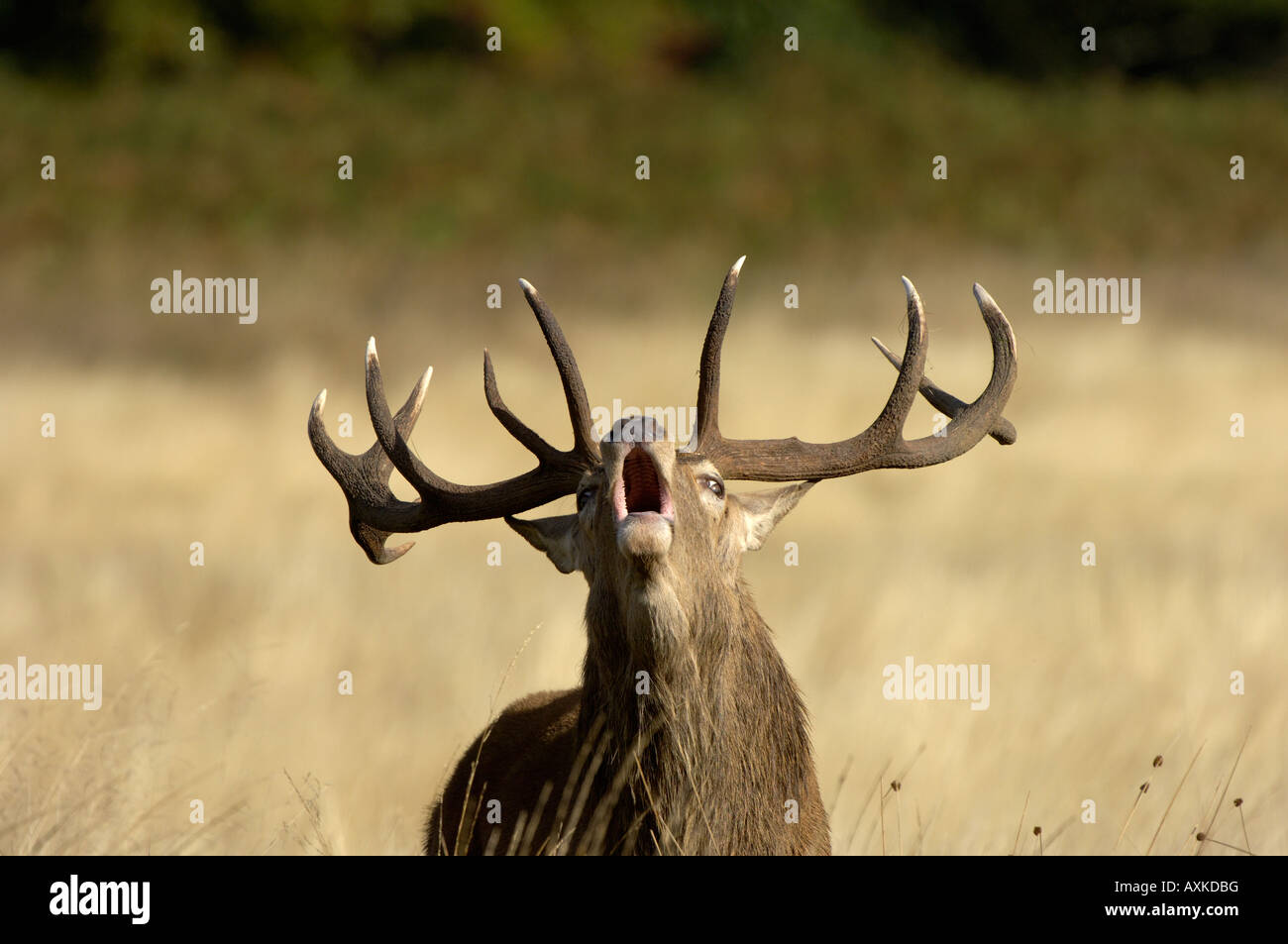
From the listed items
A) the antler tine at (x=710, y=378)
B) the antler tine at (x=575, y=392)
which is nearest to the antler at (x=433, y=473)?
the antler tine at (x=575, y=392)

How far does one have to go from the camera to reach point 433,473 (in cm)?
501

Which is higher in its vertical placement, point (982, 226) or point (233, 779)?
point (982, 226)

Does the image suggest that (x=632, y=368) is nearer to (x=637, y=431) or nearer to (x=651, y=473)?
(x=651, y=473)

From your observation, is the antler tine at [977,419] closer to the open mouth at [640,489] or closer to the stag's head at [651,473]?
the stag's head at [651,473]

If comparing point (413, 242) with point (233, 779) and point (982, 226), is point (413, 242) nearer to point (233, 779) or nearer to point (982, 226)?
point (982, 226)

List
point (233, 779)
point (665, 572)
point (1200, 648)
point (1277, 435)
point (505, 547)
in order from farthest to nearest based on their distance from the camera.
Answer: point (1277, 435) < point (505, 547) < point (1200, 648) < point (233, 779) < point (665, 572)

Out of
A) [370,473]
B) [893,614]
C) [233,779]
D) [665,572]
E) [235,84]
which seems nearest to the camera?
[665,572]

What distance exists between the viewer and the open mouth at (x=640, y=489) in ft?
13.5

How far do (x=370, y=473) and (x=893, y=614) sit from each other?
5.01 metres

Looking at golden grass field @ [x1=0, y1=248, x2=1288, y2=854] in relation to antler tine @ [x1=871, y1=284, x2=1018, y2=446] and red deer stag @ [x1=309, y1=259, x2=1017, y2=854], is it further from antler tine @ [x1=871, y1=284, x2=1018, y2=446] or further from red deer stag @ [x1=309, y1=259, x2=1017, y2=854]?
antler tine @ [x1=871, y1=284, x2=1018, y2=446]

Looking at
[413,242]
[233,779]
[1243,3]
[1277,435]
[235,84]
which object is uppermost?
[1243,3]

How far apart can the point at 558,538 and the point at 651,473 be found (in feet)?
2.46

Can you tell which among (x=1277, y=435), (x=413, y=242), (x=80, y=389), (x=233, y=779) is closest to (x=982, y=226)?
(x=413, y=242)

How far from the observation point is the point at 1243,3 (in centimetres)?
3678
